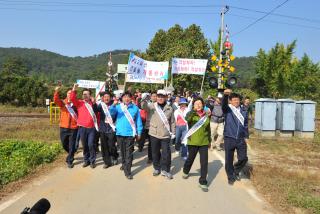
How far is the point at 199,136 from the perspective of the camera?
24.5 ft

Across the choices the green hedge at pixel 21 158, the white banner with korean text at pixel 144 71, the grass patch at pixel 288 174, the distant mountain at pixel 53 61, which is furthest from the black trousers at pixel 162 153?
the distant mountain at pixel 53 61

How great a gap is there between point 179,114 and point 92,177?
368 cm

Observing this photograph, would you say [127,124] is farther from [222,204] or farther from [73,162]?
[222,204]

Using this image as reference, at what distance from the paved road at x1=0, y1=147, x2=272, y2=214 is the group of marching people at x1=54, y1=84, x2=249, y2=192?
0.30 meters

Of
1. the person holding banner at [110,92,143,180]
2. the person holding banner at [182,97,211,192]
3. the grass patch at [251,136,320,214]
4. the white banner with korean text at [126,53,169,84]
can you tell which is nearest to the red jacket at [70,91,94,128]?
the person holding banner at [110,92,143,180]

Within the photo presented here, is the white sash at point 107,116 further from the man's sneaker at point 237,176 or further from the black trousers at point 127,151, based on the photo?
the man's sneaker at point 237,176

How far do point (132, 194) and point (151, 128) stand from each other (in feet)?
6.40

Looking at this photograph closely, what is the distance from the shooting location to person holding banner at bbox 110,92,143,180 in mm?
8141

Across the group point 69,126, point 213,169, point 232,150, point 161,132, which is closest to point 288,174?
point 213,169

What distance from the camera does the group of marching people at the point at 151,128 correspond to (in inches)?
301

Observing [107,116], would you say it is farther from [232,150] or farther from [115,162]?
[232,150]

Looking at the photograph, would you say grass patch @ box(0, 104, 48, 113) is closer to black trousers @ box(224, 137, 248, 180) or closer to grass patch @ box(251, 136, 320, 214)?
grass patch @ box(251, 136, 320, 214)

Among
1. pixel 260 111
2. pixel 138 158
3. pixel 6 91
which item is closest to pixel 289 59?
pixel 260 111

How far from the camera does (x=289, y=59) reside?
3703 cm
